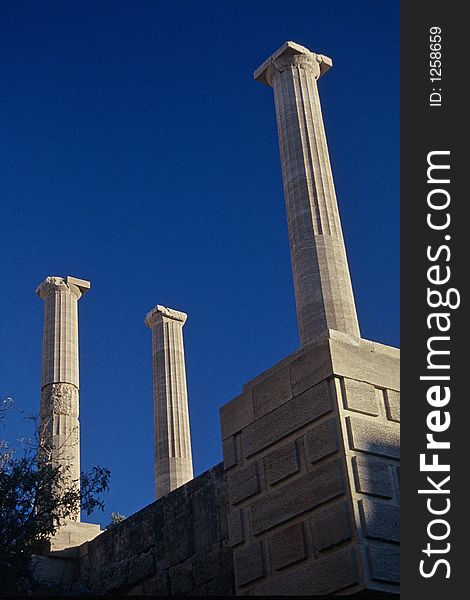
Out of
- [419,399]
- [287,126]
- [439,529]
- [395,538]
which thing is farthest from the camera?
[287,126]

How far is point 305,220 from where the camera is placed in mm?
15805

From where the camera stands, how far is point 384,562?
7.73m

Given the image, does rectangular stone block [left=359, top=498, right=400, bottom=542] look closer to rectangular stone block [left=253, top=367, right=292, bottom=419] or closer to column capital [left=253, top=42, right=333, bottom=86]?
rectangular stone block [left=253, top=367, right=292, bottom=419]

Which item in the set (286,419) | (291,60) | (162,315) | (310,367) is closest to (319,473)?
A: (286,419)

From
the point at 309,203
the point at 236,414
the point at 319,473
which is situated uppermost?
the point at 309,203

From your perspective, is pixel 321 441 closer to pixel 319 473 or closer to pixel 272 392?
pixel 319 473

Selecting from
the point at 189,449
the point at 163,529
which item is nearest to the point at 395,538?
the point at 163,529

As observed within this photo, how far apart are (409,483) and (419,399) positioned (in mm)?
536

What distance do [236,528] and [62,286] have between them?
50.3 feet

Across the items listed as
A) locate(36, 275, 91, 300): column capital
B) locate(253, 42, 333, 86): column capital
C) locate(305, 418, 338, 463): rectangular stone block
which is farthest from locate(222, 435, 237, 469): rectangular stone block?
locate(36, 275, 91, 300): column capital

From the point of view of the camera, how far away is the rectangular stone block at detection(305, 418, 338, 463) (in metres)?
8.19

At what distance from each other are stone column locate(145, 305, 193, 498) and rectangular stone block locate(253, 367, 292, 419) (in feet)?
46.3

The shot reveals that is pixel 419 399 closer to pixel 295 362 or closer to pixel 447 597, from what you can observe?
pixel 447 597

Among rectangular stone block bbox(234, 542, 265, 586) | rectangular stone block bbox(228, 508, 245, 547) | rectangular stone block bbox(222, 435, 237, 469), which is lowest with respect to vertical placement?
rectangular stone block bbox(234, 542, 265, 586)
